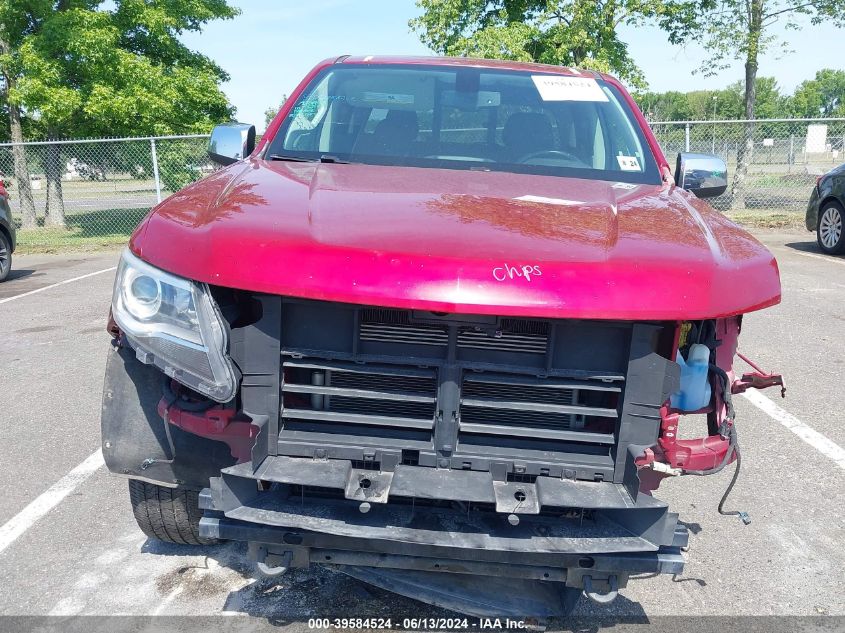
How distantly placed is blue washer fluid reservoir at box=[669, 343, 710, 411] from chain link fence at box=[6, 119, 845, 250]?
13.3m

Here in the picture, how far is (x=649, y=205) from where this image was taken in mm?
2617

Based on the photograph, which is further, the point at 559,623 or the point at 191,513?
the point at 191,513

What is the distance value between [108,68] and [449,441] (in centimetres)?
1606

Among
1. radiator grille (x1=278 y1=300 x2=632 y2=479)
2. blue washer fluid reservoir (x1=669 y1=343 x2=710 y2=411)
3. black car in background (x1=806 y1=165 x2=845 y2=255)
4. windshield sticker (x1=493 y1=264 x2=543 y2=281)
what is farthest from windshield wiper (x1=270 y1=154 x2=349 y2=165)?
black car in background (x1=806 y1=165 x2=845 y2=255)

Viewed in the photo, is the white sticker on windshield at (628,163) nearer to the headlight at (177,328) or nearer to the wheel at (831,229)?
the headlight at (177,328)

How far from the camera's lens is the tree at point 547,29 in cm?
1797

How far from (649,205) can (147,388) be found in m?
1.86

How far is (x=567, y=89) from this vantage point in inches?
146

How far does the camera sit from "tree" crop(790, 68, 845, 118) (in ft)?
294

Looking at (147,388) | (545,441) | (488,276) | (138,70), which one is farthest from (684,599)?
(138,70)

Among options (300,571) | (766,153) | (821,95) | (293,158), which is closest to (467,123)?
(293,158)

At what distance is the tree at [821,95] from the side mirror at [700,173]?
303 ft

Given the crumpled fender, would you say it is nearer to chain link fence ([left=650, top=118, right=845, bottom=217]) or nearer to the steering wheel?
the steering wheel

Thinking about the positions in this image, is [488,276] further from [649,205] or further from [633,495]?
[649,205]
